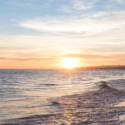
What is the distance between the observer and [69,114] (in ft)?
39.3

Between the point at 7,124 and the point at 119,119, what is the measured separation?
718 cm

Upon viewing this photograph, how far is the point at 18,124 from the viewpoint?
32.7 ft

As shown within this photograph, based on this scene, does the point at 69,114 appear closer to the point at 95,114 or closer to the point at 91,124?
the point at 95,114

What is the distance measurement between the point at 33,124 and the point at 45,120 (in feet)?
3.19

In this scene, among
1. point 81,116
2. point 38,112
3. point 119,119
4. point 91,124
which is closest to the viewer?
point 91,124

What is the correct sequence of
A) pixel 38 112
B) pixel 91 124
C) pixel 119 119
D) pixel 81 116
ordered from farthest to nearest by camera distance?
pixel 38 112 → pixel 81 116 → pixel 119 119 → pixel 91 124

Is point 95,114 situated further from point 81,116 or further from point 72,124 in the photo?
point 72,124

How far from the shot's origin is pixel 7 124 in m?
9.98

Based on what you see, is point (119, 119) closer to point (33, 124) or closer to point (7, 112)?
point (33, 124)

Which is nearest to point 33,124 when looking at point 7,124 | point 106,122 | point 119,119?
point 7,124

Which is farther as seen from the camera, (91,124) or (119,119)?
(119,119)

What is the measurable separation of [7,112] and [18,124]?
10.2 ft

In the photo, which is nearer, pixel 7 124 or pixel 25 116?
pixel 7 124

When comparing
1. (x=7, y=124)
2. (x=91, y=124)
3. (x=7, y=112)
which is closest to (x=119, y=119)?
(x=91, y=124)
